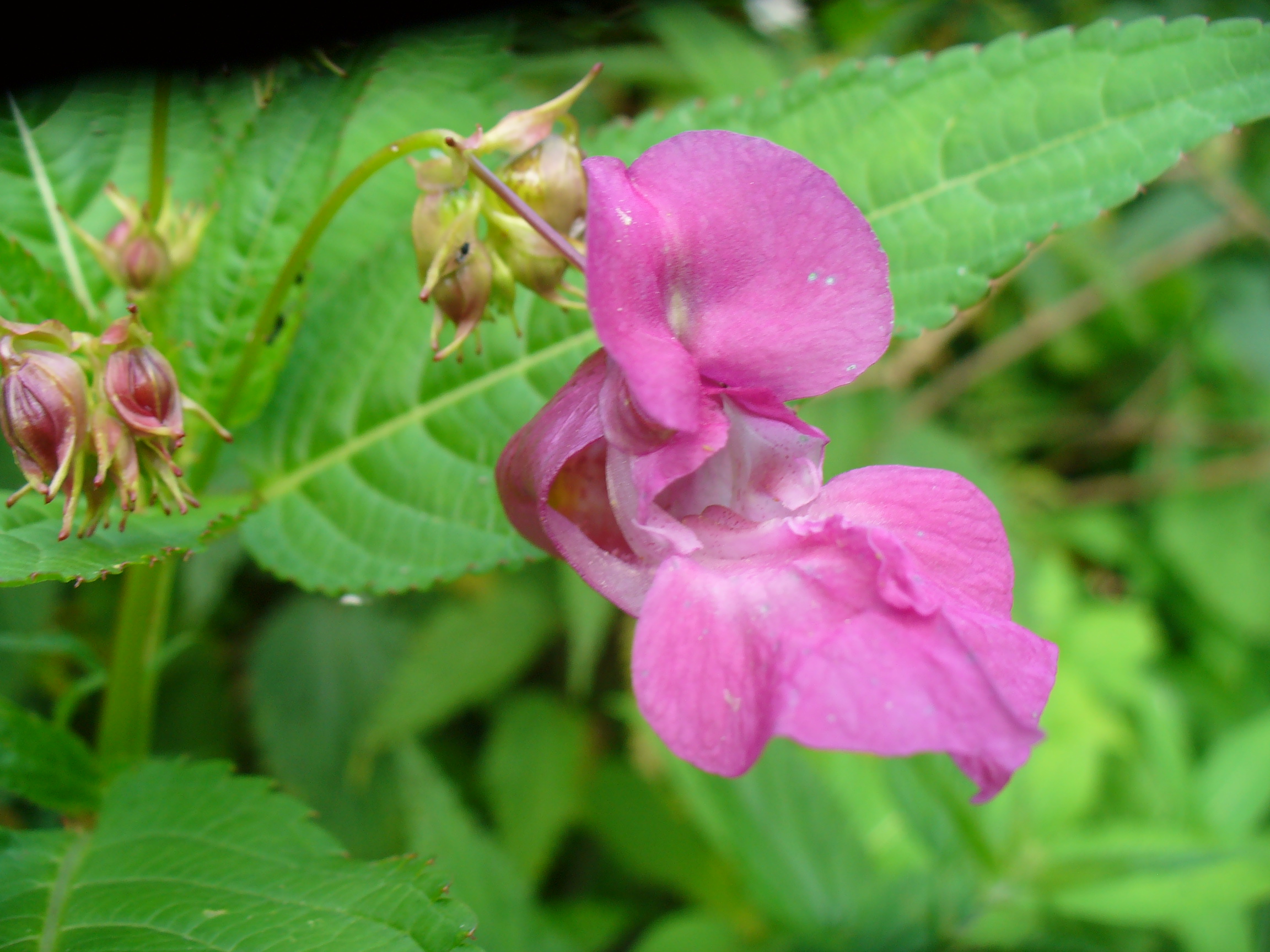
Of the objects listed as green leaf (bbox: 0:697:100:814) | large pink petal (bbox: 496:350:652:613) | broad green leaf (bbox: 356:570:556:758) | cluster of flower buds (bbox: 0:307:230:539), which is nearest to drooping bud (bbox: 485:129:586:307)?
large pink petal (bbox: 496:350:652:613)

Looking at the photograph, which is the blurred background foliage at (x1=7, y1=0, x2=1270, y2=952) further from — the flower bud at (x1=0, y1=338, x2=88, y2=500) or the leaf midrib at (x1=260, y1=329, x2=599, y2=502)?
the flower bud at (x1=0, y1=338, x2=88, y2=500)

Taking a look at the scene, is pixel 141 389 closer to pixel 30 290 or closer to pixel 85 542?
pixel 85 542

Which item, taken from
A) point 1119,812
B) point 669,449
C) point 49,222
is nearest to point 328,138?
point 49,222

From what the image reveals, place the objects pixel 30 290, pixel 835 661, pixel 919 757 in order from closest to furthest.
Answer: pixel 835 661 → pixel 30 290 → pixel 919 757

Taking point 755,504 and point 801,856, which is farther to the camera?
point 801,856

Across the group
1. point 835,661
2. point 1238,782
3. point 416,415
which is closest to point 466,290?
point 416,415

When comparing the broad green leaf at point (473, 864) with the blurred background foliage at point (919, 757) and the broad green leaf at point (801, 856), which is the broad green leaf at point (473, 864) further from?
the broad green leaf at point (801, 856)
